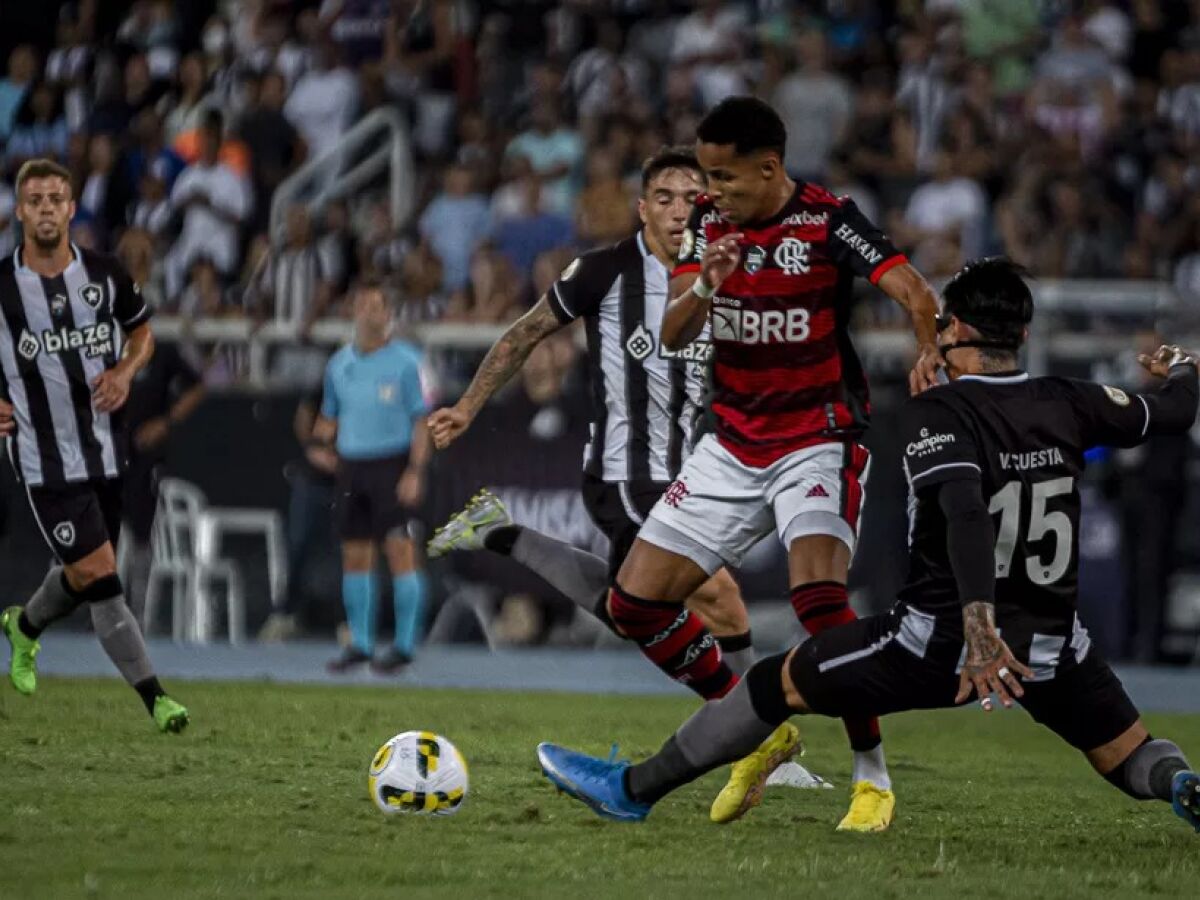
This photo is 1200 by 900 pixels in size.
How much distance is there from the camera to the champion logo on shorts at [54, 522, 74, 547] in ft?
34.1


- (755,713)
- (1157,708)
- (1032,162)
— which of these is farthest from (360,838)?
(1032,162)

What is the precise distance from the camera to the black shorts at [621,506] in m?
9.56

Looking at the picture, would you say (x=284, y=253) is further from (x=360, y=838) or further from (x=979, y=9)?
(x=360, y=838)

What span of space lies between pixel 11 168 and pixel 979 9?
29.2 feet

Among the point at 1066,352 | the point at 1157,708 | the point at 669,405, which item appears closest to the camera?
the point at 669,405

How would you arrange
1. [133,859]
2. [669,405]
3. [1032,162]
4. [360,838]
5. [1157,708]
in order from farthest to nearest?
[1032,162], [1157,708], [669,405], [360,838], [133,859]

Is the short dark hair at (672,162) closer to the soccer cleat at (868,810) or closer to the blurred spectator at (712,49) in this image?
the soccer cleat at (868,810)

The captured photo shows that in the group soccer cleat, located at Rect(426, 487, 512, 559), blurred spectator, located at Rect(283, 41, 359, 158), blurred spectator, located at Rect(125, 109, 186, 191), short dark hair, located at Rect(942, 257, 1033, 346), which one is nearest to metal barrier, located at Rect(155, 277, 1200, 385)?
blurred spectator, located at Rect(283, 41, 359, 158)

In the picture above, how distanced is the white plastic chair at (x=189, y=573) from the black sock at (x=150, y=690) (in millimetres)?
6760

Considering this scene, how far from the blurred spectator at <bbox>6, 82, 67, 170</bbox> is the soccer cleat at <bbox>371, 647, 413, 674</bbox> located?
26.8 ft

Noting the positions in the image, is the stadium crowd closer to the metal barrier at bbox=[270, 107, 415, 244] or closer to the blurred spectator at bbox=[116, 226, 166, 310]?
the blurred spectator at bbox=[116, 226, 166, 310]

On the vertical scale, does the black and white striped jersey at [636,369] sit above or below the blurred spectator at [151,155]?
below

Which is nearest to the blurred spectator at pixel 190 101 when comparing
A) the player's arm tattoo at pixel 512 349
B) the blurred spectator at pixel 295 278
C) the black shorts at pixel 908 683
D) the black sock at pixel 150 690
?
the blurred spectator at pixel 295 278

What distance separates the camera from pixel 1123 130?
17859 mm
